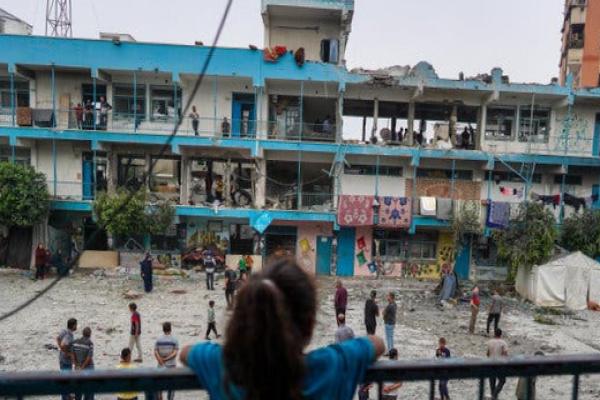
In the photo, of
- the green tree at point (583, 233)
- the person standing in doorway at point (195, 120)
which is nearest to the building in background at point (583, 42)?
the green tree at point (583, 233)

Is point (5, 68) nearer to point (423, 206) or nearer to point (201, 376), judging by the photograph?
point (423, 206)

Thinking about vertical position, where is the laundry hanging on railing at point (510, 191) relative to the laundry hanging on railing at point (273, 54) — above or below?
below

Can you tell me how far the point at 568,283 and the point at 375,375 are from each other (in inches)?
704

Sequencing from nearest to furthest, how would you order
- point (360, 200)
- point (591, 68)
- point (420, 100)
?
point (360, 200)
point (420, 100)
point (591, 68)

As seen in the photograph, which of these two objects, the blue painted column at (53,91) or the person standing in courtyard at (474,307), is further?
the blue painted column at (53,91)

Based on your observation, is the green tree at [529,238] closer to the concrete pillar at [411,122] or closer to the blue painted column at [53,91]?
the concrete pillar at [411,122]

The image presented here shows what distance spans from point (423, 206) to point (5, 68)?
19223 millimetres

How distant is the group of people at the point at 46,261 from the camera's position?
18.0m

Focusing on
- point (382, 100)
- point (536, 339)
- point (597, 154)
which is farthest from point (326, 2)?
point (536, 339)

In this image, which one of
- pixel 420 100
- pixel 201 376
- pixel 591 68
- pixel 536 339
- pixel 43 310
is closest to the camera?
pixel 201 376

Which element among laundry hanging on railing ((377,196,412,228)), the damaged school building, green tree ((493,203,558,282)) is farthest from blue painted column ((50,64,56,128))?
green tree ((493,203,558,282))

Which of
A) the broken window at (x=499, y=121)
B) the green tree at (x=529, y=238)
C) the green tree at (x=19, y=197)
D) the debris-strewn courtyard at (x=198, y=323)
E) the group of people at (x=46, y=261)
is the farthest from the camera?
the broken window at (x=499, y=121)

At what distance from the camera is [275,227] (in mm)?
21438

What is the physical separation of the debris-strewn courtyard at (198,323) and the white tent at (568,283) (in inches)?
24.8
